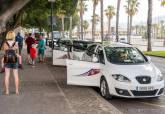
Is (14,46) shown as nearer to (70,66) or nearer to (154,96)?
(70,66)

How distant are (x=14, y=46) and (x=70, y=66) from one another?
240 centimetres

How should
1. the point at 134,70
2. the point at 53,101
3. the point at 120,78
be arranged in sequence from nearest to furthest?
1. the point at 53,101
2. the point at 120,78
3. the point at 134,70

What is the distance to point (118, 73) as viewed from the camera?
952cm

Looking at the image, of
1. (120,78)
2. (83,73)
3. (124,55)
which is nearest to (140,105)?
(120,78)

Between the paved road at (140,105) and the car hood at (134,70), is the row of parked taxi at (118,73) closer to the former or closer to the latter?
the car hood at (134,70)

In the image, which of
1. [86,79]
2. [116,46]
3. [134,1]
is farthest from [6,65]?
[134,1]

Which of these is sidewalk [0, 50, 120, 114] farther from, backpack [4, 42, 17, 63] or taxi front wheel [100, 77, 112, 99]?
backpack [4, 42, 17, 63]

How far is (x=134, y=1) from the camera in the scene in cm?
9256

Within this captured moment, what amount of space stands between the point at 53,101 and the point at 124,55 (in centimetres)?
312

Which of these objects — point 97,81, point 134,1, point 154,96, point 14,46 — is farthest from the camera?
point 134,1

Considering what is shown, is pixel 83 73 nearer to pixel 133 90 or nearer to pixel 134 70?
pixel 134 70

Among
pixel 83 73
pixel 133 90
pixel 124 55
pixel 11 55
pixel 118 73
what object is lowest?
pixel 133 90

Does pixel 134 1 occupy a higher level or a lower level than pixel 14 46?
higher

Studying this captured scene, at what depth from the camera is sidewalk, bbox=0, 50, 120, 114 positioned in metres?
7.47
